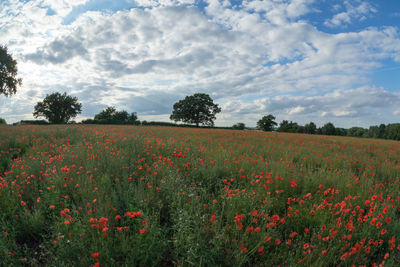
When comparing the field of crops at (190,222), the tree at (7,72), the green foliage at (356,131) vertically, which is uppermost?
the tree at (7,72)

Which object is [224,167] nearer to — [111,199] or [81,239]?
[111,199]

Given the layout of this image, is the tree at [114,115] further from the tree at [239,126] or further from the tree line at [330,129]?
the tree line at [330,129]

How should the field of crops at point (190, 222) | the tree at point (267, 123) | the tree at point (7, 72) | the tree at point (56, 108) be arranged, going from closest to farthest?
1. the field of crops at point (190, 222)
2. the tree at point (7, 72)
3. the tree at point (56, 108)
4. the tree at point (267, 123)

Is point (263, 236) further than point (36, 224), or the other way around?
point (36, 224)

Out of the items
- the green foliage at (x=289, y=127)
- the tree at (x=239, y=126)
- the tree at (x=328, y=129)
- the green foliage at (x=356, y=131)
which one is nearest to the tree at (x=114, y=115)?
the tree at (x=239, y=126)

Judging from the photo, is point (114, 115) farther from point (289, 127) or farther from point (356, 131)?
point (356, 131)

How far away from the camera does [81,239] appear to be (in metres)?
2.09

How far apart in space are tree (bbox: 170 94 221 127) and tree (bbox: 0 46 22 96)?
96.0ft

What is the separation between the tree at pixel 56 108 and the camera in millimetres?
48469

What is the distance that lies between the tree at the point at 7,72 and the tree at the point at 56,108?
831 inches

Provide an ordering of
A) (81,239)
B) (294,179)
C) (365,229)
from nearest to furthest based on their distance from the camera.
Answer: (81,239) → (365,229) → (294,179)

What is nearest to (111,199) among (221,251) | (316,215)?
(221,251)

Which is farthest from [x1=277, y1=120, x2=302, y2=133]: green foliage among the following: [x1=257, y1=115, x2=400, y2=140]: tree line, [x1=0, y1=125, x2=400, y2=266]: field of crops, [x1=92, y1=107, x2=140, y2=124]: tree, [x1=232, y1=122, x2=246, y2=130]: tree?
[x1=0, y1=125, x2=400, y2=266]: field of crops

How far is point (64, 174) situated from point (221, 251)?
3.14 meters
